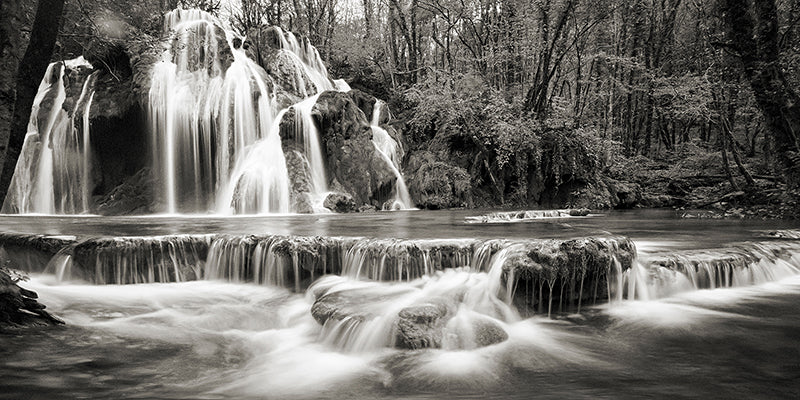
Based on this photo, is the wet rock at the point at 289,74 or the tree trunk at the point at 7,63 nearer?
the tree trunk at the point at 7,63

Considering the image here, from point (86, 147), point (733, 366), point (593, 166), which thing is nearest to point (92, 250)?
point (733, 366)

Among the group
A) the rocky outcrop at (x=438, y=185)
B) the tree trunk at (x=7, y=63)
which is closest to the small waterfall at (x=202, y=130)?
the rocky outcrop at (x=438, y=185)

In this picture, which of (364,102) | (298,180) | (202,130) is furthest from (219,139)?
(364,102)

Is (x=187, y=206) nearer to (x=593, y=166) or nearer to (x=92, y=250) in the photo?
(x=92, y=250)

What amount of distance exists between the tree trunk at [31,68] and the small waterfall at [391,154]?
12.6 metres

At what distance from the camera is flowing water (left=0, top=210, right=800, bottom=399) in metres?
3.27

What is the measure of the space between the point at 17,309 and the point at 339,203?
10602mm

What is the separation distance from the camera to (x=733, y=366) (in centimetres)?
348

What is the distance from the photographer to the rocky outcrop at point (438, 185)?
54.4 feet

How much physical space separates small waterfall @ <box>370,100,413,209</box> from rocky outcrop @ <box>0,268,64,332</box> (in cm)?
1253

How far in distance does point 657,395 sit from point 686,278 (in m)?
3.41

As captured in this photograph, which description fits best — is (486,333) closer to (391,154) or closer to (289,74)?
(391,154)

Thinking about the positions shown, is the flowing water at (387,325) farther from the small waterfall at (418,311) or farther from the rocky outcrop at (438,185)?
the rocky outcrop at (438,185)

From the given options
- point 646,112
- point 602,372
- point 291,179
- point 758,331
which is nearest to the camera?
point 602,372
